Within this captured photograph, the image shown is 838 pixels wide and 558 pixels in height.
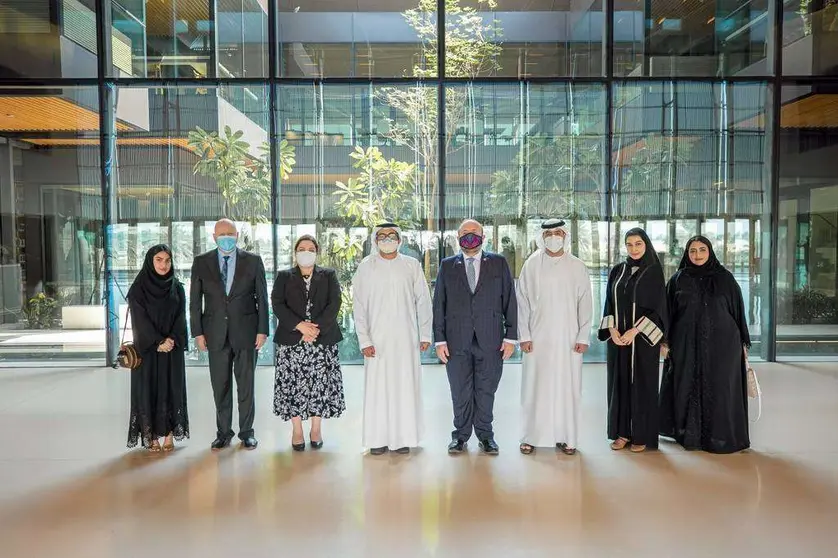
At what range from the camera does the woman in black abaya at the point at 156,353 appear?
14.3 ft

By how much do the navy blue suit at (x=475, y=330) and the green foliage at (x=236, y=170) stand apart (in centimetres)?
379

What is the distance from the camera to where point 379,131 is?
768 cm

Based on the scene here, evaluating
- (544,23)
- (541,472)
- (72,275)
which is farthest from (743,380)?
(72,275)

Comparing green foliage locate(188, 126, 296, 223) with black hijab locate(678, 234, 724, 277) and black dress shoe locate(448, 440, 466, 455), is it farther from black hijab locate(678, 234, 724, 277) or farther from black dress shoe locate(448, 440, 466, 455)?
black hijab locate(678, 234, 724, 277)

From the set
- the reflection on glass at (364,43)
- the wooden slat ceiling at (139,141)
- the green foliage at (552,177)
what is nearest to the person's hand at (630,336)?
the green foliage at (552,177)

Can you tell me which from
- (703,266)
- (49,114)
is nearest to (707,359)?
(703,266)

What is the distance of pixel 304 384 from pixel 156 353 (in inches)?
39.3

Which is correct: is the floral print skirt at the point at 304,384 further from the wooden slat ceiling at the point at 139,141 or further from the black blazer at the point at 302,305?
the wooden slat ceiling at the point at 139,141

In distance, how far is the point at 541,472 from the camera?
403 cm

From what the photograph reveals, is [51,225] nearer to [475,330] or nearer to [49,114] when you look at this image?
[49,114]

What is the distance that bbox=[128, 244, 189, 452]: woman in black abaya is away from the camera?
4.36 m

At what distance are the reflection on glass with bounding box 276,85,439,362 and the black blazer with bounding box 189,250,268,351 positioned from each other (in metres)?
3.17

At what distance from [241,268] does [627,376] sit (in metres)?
2.67

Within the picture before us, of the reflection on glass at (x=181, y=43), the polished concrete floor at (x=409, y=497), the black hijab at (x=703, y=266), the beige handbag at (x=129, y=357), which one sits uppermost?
the reflection on glass at (x=181, y=43)
